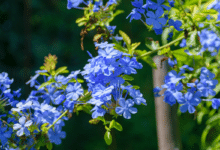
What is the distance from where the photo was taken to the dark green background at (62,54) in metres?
2.42

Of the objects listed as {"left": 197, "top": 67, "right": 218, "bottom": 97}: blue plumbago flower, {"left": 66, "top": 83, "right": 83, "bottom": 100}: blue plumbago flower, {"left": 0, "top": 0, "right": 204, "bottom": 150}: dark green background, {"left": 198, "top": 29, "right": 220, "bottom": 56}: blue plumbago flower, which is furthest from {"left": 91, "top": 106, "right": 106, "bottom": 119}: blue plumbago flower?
{"left": 0, "top": 0, "right": 204, "bottom": 150}: dark green background

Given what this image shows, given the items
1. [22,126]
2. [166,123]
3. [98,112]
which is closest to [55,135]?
[22,126]

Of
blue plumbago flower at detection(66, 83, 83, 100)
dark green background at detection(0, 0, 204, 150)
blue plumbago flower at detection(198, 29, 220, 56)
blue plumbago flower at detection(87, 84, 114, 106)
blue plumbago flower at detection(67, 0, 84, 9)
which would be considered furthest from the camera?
dark green background at detection(0, 0, 204, 150)

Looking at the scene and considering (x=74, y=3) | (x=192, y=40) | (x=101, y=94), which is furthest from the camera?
(x=74, y=3)

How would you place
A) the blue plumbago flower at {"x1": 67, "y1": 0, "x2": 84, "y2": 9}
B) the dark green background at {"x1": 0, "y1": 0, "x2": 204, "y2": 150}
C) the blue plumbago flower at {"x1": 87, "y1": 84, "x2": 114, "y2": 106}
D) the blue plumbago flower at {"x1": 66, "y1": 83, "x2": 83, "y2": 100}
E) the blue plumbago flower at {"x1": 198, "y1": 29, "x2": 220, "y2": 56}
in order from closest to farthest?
the blue plumbago flower at {"x1": 87, "y1": 84, "x2": 114, "y2": 106} < the blue plumbago flower at {"x1": 66, "y1": 83, "x2": 83, "y2": 100} < the blue plumbago flower at {"x1": 67, "y1": 0, "x2": 84, "y2": 9} < the blue plumbago flower at {"x1": 198, "y1": 29, "x2": 220, "y2": 56} < the dark green background at {"x1": 0, "y1": 0, "x2": 204, "y2": 150}

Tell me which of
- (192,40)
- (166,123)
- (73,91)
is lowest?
(166,123)

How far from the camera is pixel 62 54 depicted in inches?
98.7

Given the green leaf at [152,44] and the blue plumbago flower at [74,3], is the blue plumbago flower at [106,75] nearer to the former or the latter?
A: the green leaf at [152,44]

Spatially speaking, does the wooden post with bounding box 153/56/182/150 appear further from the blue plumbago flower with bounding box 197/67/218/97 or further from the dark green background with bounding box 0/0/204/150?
the dark green background with bounding box 0/0/204/150

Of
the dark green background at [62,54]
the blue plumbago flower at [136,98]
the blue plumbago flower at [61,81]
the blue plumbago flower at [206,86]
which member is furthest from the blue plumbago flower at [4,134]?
the dark green background at [62,54]

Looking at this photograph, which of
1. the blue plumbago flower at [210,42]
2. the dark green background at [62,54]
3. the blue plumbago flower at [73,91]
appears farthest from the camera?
the dark green background at [62,54]

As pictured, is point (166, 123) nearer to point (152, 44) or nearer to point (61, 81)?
point (152, 44)

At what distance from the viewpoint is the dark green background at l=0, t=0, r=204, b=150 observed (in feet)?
7.93

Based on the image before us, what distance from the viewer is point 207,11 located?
0.83m
